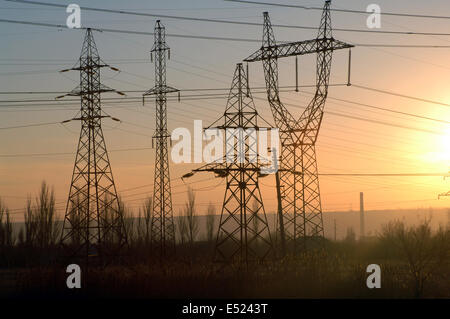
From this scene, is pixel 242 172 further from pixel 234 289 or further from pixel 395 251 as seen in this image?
pixel 395 251

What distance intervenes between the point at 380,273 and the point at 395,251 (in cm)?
3708

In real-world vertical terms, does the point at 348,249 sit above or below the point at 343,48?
below

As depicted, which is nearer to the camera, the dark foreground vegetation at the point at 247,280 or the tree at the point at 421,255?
the dark foreground vegetation at the point at 247,280

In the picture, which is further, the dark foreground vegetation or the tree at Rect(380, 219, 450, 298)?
the tree at Rect(380, 219, 450, 298)

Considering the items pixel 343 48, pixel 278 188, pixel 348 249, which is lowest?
pixel 348 249

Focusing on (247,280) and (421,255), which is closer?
(247,280)
